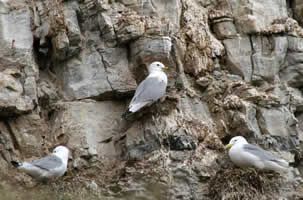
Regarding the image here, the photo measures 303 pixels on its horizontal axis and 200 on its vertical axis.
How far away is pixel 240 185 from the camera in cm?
959

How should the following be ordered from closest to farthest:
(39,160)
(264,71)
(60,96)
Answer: (39,160) < (60,96) < (264,71)

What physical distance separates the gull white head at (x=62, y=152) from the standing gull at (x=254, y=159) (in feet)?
7.75

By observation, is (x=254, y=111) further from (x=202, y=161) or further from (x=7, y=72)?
(x=7, y=72)

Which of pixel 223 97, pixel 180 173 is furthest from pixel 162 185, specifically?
pixel 223 97

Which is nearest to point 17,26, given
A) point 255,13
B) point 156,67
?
point 156,67

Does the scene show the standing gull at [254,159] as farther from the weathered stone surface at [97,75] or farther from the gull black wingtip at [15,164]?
the gull black wingtip at [15,164]

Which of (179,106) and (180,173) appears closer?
(180,173)

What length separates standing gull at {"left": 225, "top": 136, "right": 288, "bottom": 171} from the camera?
31.9 feet

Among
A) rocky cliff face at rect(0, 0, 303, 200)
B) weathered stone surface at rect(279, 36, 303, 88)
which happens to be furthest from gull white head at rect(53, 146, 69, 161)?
weathered stone surface at rect(279, 36, 303, 88)

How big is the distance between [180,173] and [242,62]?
103 inches

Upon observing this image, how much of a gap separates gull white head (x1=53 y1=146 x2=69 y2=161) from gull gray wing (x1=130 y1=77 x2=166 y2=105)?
1190 mm

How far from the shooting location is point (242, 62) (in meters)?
11.6

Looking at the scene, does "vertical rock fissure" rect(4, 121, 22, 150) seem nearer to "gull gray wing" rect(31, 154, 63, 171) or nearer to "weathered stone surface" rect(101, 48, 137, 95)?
"gull gray wing" rect(31, 154, 63, 171)

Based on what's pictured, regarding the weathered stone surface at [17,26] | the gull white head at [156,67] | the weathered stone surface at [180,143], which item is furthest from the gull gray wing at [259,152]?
the weathered stone surface at [17,26]
